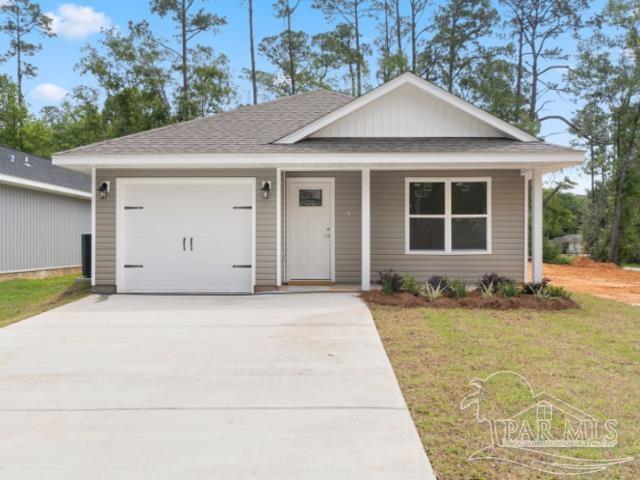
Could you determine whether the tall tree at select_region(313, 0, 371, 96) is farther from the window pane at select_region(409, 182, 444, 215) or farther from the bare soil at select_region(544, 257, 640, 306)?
the window pane at select_region(409, 182, 444, 215)

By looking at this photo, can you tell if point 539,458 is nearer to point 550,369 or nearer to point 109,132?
point 550,369

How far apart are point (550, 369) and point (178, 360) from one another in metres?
3.52

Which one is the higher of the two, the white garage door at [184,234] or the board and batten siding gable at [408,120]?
the board and batten siding gable at [408,120]

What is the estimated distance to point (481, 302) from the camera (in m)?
8.04

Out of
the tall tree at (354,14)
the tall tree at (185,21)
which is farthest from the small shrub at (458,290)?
the tall tree at (185,21)

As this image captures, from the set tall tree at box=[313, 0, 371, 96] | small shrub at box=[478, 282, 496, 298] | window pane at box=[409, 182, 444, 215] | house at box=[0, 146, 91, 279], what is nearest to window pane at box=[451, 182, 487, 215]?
window pane at box=[409, 182, 444, 215]

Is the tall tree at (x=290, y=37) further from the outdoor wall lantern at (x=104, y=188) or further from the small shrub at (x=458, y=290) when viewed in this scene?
the small shrub at (x=458, y=290)

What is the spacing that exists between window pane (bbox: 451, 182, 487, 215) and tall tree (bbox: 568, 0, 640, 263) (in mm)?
14753

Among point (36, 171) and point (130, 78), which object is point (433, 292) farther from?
point (130, 78)

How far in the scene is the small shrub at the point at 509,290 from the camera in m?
8.41

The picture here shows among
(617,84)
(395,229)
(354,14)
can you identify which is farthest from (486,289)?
(354,14)

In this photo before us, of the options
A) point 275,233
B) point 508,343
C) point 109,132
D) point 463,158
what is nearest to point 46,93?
point 109,132

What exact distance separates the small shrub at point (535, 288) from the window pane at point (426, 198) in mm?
2153

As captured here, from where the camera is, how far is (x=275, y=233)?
9344mm
